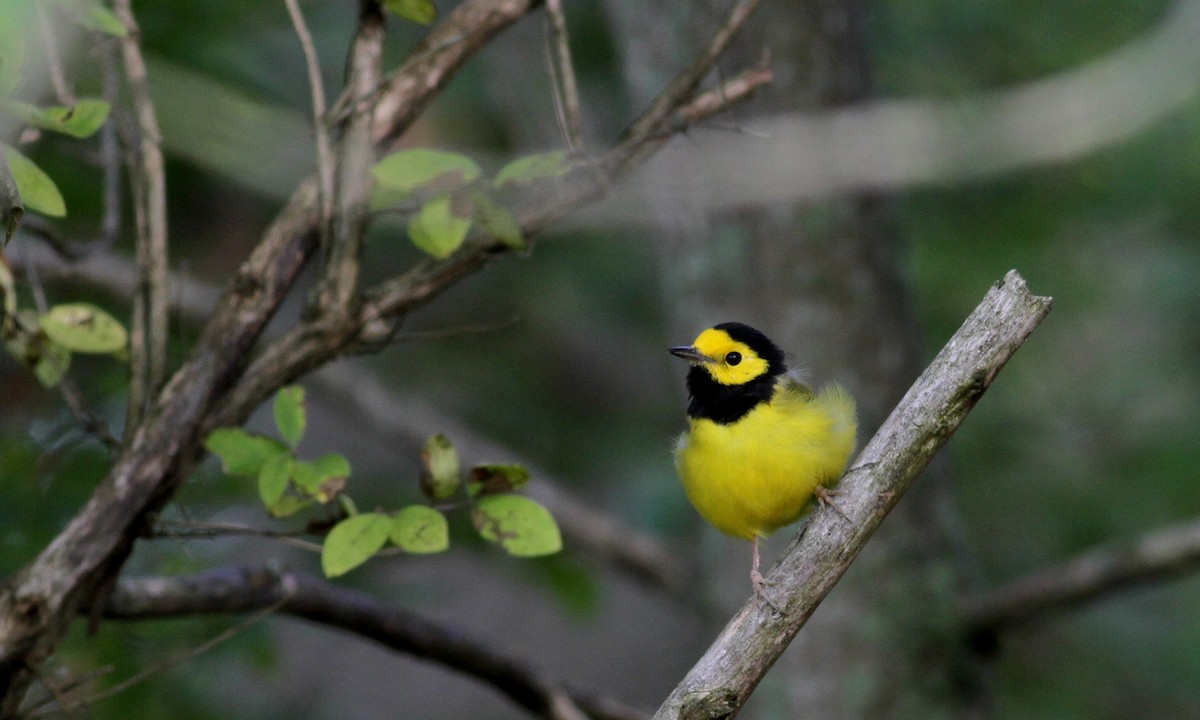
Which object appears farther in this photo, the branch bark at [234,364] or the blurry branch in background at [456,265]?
the blurry branch in background at [456,265]

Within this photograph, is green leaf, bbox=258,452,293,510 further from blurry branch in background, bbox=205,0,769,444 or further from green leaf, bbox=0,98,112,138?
green leaf, bbox=0,98,112,138

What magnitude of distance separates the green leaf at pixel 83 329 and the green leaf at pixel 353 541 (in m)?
0.71

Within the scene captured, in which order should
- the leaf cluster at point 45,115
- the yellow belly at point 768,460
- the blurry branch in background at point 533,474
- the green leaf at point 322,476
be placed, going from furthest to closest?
the blurry branch in background at point 533,474
the yellow belly at point 768,460
the green leaf at point 322,476
the leaf cluster at point 45,115

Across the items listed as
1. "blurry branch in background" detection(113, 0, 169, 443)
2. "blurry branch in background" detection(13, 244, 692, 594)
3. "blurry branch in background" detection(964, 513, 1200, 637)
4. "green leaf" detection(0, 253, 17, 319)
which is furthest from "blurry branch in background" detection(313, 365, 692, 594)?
"green leaf" detection(0, 253, 17, 319)

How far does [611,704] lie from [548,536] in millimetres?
1740

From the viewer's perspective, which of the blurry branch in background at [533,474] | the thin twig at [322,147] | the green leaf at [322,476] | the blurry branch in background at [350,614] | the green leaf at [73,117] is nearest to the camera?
the green leaf at [73,117]

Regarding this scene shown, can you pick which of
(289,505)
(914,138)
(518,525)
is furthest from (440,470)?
(914,138)

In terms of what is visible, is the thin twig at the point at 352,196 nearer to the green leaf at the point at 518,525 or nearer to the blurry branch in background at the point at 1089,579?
the green leaf at the point at 518,525

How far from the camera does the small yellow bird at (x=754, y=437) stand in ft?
11.0

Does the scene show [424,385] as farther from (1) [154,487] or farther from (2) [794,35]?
(1) [154,487]

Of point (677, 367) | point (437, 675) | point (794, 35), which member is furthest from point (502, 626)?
point (794, 35)

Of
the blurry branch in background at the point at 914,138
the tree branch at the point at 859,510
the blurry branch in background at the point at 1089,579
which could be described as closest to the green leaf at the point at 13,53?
the tree branch at the point at 859,510

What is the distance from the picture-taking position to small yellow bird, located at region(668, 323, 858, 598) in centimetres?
335

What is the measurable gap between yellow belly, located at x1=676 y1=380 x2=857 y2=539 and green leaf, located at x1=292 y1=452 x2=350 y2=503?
1.19m
